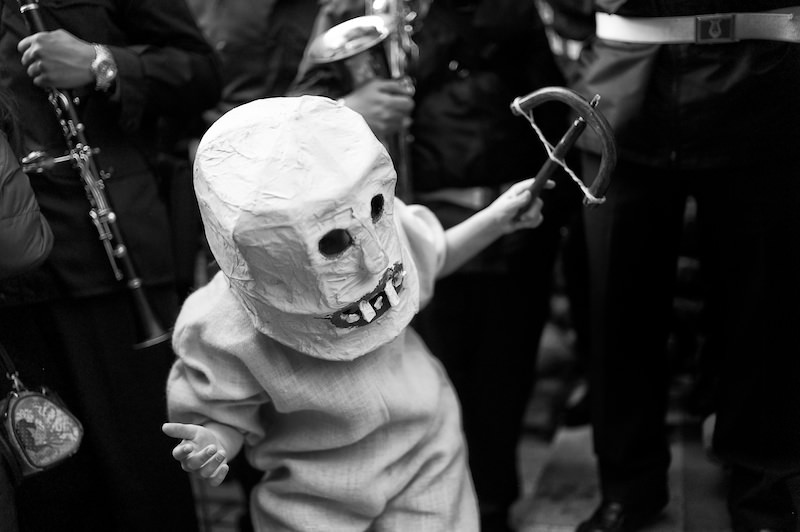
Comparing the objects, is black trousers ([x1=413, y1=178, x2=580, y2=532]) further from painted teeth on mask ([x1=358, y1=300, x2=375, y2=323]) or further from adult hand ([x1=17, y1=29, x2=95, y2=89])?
adult hand ([x1=17, y1=29, x2=95, y2=89])

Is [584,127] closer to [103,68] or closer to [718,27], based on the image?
[718,27]

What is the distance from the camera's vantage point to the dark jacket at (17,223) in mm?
2020

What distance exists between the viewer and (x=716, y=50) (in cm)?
238

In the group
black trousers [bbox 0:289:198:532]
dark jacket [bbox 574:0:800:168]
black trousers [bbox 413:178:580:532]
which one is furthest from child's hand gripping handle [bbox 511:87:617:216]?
black trousers [bbox 0:289:198:532]

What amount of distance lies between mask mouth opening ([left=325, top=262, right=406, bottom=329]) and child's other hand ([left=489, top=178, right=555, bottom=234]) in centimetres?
46

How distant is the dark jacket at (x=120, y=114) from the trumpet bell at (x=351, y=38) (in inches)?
13.0

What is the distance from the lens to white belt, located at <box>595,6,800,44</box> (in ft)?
7.55

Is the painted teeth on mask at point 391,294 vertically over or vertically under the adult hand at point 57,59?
under

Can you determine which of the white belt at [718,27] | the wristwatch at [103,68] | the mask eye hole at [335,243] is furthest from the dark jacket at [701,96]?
the wristwatch at [103,68]

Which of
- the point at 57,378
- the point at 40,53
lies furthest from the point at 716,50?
the point at 57,378

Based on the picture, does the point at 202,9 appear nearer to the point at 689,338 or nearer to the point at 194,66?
the point at 194,66

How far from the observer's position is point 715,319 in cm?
278

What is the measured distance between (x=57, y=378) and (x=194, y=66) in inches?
36.0

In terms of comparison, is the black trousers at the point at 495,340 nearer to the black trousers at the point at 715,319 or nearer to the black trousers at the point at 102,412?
the black trousers at the point at 715,319
